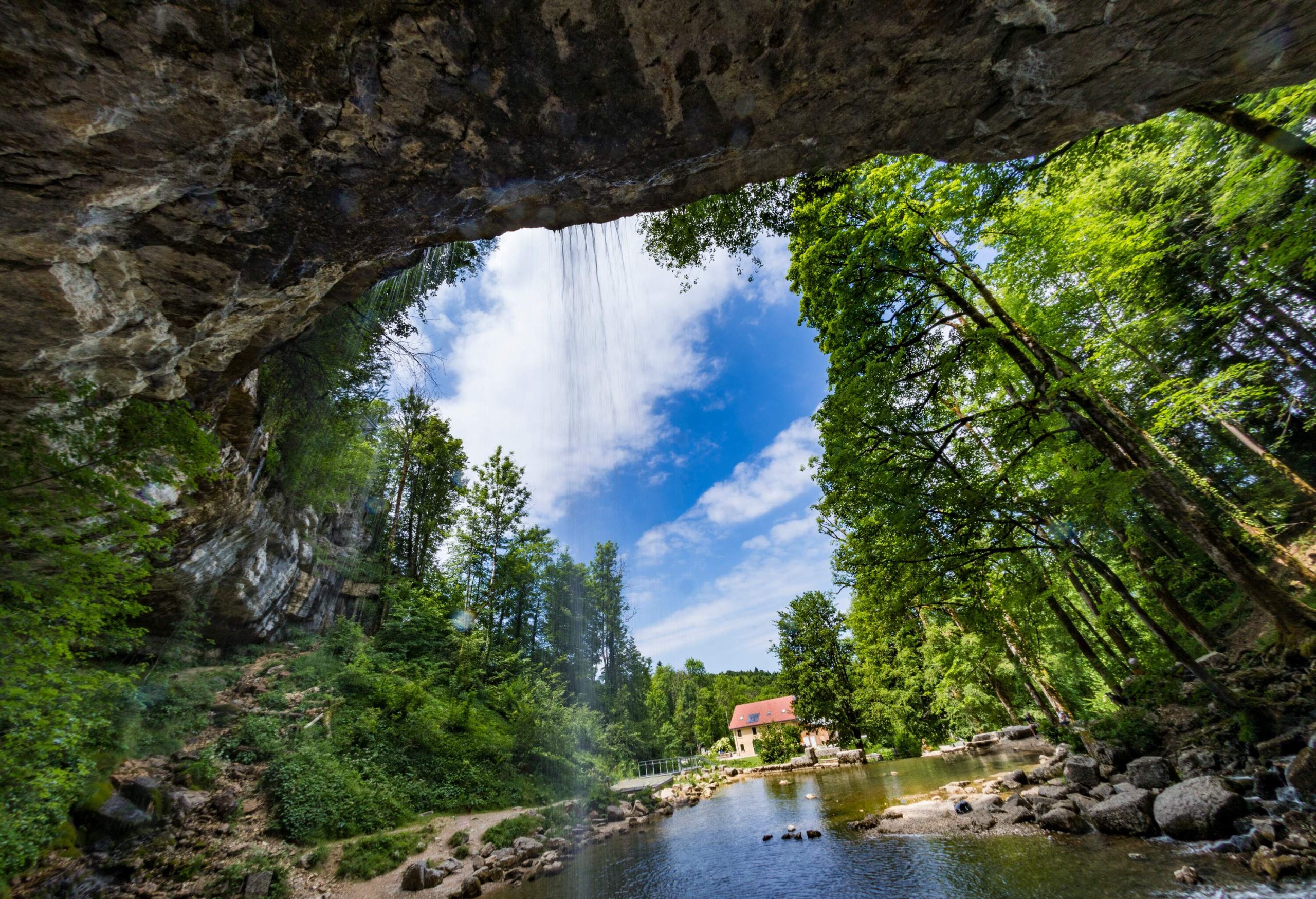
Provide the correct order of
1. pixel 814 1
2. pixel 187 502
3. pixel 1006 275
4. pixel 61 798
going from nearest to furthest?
1. pixel 814 1
2. pixel 61 798
3. pixel 187 502
4. pixel 1006 275

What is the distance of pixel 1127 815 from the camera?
23.3 ft

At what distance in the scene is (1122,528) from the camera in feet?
42.9

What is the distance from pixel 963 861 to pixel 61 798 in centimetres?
1400

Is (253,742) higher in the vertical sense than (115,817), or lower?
higher

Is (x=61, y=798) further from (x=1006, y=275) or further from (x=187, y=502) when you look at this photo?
(x=1006, y=275)

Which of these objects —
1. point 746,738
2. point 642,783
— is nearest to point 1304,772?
point 642,783

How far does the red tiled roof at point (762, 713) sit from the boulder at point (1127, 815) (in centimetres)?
4159

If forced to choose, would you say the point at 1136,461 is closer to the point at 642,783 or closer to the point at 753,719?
the point at 642,783

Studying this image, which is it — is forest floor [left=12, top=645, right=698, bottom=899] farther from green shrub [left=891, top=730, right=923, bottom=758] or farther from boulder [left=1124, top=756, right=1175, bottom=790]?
green shrub [left=891, top=730, right=923, bottom=758]

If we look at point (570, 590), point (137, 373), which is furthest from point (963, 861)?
point (570, 590)

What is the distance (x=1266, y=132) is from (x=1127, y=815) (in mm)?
10360

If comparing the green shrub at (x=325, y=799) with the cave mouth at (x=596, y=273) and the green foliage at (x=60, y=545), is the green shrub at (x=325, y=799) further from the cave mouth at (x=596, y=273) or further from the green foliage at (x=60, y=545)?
the green foliage at (x=60, y=545)

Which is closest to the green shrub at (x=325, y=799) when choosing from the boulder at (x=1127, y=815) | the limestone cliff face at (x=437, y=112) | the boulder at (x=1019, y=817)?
the limestone cliff face at (x=437, y=112)

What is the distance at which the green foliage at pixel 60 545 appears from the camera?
4703mm
